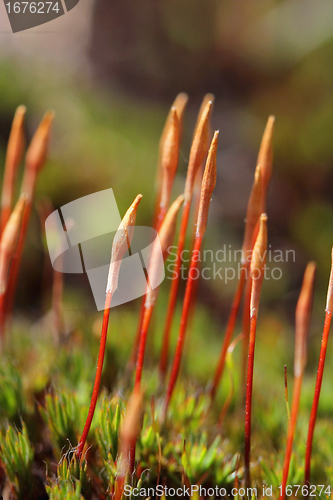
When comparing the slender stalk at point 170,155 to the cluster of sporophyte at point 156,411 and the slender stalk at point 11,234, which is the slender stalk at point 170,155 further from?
the slender stalk at point 11,234

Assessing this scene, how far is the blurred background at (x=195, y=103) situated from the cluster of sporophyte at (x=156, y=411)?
0.49 meters

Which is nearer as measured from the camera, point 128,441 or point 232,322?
point 128,441

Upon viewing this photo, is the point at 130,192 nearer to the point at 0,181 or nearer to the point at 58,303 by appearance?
the point at 0,181

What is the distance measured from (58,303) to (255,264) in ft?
1.22

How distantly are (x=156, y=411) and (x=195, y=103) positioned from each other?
1.22 m

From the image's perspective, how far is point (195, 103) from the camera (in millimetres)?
1401

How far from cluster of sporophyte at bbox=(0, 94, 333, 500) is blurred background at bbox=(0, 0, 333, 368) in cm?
49

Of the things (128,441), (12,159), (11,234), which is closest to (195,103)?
(12,159)

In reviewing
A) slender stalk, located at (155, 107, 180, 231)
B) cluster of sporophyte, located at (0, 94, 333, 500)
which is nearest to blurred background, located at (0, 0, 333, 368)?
cluster of sporophyte, located at (0, 94, 333, 500)

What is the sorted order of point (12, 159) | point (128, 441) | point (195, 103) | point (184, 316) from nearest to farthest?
1. point (128, 441)
2. point (184, 316)
3. point (12, 159)
4. point (195, 103)

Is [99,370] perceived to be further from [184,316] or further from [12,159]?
[12,159]

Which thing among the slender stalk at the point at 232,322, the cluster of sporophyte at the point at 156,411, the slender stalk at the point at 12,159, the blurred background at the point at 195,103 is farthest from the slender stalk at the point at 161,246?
the blurred background at the point at 195,103

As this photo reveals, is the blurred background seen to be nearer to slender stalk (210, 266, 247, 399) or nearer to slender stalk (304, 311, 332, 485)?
slender stalk (210, 266, 247, 399)

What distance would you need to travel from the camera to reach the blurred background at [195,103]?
1.13m
